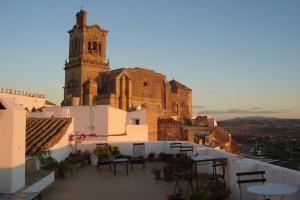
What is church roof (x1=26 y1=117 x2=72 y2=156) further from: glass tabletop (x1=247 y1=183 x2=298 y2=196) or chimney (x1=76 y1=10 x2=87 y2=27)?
chimney (x1=76 y1=10 x2=87 y2=27)

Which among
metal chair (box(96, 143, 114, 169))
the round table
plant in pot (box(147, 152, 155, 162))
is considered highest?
the round table

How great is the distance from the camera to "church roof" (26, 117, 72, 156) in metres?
10.9

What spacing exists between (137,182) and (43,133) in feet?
16.2

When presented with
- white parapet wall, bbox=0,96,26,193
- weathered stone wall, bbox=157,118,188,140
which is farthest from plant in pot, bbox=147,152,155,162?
weathered stone wall, bbox=157,118,188,140

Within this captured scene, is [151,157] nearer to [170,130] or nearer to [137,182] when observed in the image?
[137,182]

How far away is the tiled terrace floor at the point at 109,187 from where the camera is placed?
794 cm

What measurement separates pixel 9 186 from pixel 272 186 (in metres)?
5.31

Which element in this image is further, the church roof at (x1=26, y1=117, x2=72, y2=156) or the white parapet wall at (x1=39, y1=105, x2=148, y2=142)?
the white parapet wall at (x1=39, y1=105, x2=148, y2=142)

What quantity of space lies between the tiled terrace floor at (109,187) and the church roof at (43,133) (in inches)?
59.0

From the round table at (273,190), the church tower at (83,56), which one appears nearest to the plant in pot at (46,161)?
the round table at (273,190)

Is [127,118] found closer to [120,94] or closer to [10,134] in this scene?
[10,134]

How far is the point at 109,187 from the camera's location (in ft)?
29.5

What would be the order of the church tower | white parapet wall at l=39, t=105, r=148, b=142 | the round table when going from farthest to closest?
the church tower → white parapet wall at l=39, t=105, r=148, b=142 → the round table

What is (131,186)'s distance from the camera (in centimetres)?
909
